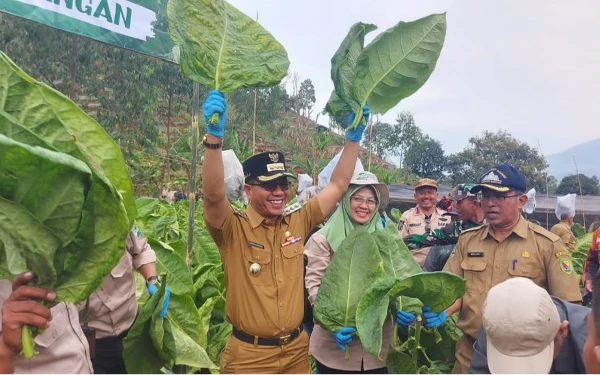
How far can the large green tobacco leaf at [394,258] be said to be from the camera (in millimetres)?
2557

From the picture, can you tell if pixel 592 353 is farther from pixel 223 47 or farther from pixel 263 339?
pixel 223 47

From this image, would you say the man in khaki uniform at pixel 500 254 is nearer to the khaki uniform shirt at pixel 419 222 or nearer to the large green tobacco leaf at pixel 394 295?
the large green tobacco leaf at pixel 394 295

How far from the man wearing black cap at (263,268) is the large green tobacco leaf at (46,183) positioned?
120 centimetres

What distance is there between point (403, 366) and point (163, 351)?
1.20 m

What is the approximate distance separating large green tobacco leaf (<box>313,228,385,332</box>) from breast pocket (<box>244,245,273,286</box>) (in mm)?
317

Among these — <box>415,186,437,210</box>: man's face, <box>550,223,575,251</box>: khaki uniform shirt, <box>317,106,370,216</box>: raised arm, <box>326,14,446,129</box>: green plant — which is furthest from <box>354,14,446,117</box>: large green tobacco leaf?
<box>550,223,575,251</box>: khaki uniform shirt

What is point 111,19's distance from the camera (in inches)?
150

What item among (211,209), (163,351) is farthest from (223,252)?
(163,351)

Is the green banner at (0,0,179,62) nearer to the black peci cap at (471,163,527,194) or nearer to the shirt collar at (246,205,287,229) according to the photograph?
the shirt collar at (246,205,287,229)

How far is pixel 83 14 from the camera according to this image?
370cm

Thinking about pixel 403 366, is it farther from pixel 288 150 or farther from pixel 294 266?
pixel 288 150

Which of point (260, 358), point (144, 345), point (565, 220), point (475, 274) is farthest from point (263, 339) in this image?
point (565, 220)

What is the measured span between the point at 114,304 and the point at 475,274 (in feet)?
5.90

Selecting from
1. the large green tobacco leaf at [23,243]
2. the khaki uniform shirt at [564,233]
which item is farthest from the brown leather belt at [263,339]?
the khaki uniform shirt at [564,233]
